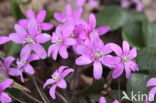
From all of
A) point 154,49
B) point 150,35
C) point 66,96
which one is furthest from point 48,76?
point 150,35

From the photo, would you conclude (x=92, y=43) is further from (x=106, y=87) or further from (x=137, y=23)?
(x=137, y=23)

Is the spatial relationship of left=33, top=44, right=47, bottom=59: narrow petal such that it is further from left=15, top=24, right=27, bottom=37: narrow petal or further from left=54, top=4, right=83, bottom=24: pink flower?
left=54, top=4, right=83, bottom=24: pink flower

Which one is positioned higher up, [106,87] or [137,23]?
[137,23]

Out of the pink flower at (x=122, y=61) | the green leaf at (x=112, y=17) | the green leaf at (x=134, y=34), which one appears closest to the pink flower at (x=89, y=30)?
the pink flower at (x=122, y=61)

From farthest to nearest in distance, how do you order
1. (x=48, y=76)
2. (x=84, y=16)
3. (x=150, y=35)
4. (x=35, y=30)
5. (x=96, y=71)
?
(x=84, y=16)
(x=150, y=35)
(x=48, y=76)
(x=35, y=30)
(x=96, y=71)

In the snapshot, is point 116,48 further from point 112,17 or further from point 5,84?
point 112,17

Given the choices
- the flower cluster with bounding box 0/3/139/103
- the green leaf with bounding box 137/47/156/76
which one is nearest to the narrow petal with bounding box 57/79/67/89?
the flower cluster with bounding box 0/3/139/103

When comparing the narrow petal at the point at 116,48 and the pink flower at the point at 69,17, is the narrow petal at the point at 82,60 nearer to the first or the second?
the narrow petal at the point at 116,48
